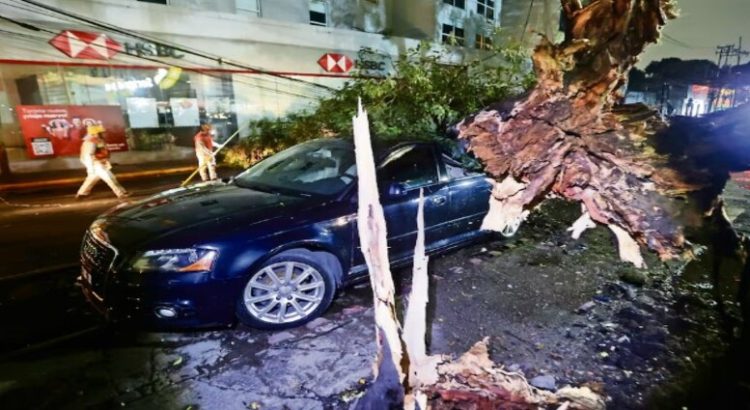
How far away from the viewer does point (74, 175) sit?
1118cm

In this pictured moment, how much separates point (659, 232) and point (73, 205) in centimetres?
986

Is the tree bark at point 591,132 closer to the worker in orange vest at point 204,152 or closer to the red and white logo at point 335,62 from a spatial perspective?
the worker in orange vest at point 204,152

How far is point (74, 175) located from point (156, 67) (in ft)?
13.3

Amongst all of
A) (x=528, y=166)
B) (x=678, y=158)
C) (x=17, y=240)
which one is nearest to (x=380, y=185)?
(x=528, y=166)

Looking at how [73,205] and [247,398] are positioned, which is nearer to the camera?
[247,398]

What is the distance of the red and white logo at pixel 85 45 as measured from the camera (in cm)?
1103

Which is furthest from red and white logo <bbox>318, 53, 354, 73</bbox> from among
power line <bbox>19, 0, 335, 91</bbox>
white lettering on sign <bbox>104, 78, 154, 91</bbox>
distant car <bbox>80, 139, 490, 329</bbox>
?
distant car <bbox>80, 139, 490, 329</bbox>

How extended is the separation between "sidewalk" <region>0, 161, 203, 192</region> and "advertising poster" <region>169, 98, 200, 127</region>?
1.32 meters

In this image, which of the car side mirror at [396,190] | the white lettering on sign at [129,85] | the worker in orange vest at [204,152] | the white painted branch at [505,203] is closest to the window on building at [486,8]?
the white lettering on sign at [129,85]

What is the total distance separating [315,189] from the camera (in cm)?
390

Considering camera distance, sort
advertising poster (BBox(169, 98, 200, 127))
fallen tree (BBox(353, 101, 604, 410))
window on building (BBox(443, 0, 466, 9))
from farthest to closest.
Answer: window on building (BBox(443, 0, 466, 9))
advertising poster (BBox(169, 98, 200, 127))
fallen tree (BBox(353, 101, 604, 410))

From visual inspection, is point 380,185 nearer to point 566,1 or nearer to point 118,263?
point 118,263

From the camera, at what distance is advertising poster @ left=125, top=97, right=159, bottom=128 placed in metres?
12.3

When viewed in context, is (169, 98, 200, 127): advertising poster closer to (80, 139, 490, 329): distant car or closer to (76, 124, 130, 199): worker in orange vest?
(76, 124, 130, 199): worker in orange vest
